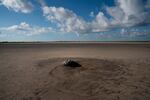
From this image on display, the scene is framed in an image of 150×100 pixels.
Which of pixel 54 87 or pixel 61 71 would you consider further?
pixel 61 71

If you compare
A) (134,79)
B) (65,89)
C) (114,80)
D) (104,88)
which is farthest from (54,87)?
(134,79)

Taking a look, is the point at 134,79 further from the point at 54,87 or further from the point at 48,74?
the point at 48,74

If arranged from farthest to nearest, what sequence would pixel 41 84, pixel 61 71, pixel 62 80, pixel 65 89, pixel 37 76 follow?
pixel 61 71, pixel 37 76, pixel 62 80, pixel 41 84, pixel 65 89

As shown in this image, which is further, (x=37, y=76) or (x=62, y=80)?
(x=37, y=76)

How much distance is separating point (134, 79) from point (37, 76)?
6.54 meters

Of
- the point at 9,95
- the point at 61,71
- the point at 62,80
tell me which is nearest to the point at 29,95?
the point at 9,95

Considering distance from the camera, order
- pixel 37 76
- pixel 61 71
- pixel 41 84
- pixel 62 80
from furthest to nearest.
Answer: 1. pixel 61 71
2. pixel 37 76
3. pixel 62 80
4. pixel 41 84

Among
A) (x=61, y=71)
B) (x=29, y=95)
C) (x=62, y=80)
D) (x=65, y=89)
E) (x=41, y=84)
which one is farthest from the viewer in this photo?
(x=61, y=71)

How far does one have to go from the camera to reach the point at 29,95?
6.90 m

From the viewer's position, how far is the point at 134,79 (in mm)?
9164

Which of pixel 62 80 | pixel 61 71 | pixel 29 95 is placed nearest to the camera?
pixel 29 95

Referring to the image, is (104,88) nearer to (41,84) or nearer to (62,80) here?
(62,80)

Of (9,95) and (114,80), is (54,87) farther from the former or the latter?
(114,80)

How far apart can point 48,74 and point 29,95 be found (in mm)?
3361
